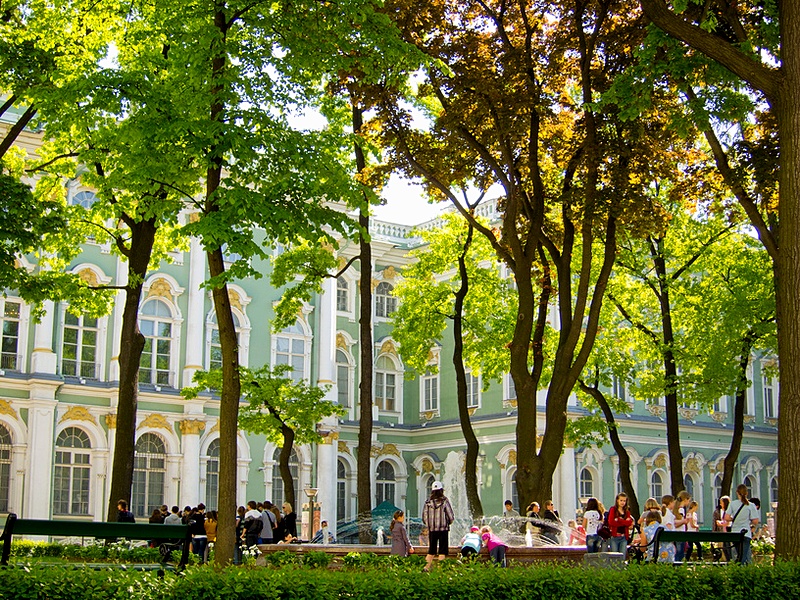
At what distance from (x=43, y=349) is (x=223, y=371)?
869 inches

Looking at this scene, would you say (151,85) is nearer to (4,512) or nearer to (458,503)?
(4,512)

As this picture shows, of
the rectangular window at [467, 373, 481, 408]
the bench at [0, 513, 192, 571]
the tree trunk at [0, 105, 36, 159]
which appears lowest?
the bench at [0, 513, 192, 571]

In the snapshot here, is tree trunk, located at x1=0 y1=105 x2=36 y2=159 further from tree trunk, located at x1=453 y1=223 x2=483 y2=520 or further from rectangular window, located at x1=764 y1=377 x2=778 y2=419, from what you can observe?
rectangular window, located at x1=764 y1=377 x2=778 y2=419

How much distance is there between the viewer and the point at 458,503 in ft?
128

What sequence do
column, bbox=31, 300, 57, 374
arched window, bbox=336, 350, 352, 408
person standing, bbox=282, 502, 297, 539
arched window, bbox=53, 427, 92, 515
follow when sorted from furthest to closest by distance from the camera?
arched window, bbox=336, 350, 352, 408
arched window, bbox=53, 427, 92, 515
column, bbox=31, 300, 57, 374
person standing, bbox=282, 502, 297, 539

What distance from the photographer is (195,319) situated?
122 feet

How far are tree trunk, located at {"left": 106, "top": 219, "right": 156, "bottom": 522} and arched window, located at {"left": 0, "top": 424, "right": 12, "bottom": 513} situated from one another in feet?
46.6

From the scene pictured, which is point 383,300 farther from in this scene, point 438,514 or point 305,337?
point 438,514

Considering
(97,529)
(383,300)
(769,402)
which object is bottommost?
(97,529)

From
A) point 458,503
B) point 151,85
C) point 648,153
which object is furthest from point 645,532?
point 458,503

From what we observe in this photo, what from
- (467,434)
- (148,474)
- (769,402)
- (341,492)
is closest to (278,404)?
(467,434)

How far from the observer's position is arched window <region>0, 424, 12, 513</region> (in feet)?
107

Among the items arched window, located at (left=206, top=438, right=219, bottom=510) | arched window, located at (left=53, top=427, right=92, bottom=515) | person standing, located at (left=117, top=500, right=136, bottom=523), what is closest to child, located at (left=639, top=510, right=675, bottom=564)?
person standing, located at (left=117, top=500, right=136, bottom=523)

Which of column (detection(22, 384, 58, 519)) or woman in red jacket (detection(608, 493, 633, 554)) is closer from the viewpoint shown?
woman in red jacket (detection(608, 493, 633, 554))
